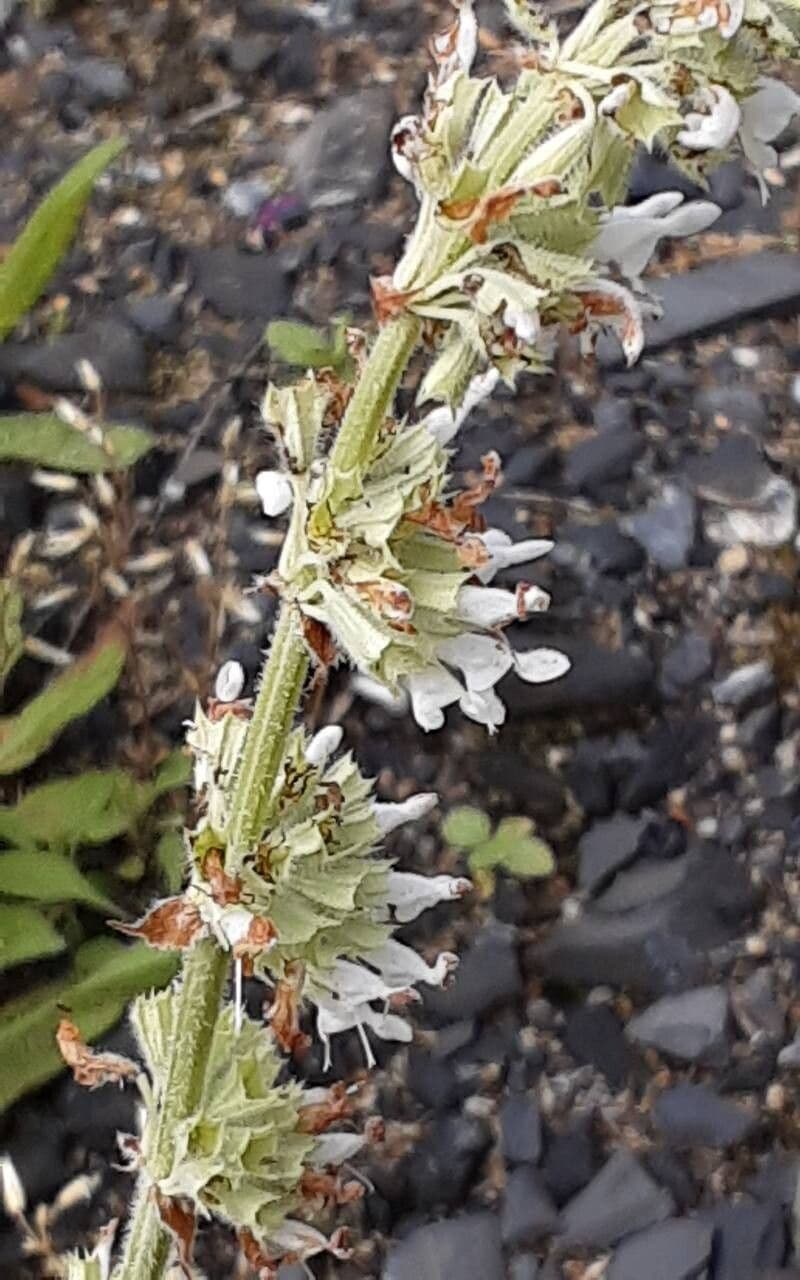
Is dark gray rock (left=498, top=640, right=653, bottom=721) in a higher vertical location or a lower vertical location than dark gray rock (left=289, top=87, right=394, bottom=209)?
lower

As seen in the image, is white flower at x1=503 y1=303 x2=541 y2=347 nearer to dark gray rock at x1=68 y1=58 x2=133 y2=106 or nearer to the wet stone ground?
the wet stone ground

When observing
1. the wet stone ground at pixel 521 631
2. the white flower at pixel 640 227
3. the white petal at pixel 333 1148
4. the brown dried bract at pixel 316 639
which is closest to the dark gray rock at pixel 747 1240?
the wet stone ground at pixel 521 631

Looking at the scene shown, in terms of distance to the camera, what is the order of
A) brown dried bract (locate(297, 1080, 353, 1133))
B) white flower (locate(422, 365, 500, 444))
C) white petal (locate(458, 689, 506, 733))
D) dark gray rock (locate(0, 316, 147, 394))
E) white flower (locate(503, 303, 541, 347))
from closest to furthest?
white flower (locate(503, 303, 541, 347)), white flower (locate(422, 365, 500, 444)), white petal (locate(458, 689, 506, 733)), brown dried bract (locate(297, 1080, 353, 1133)), dark gray rock (locate(0, 316, 147, 394))

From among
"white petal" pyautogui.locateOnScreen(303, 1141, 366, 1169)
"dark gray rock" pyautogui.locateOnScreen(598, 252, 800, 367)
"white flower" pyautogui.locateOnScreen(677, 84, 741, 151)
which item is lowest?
"dark gray rock" pyautogui.locateOnScreen(598, 252, 800, 367)

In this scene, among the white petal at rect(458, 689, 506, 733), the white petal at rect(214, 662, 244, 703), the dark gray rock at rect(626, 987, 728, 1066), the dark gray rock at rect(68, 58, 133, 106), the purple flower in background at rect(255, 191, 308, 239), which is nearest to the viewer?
the white petal at rect(458, 689, 506, 733)

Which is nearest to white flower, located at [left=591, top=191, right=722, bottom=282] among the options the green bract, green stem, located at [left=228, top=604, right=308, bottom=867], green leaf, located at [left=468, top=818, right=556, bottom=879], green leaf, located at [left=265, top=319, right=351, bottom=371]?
green stem, located at [left=228, top=604, right=308, bottom=867]

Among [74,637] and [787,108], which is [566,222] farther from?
[74,637]

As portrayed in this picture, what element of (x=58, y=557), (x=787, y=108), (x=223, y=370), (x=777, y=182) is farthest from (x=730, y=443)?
(x=787, y=108)
